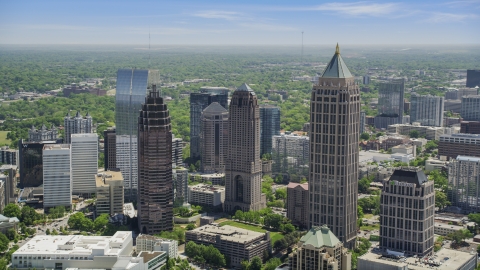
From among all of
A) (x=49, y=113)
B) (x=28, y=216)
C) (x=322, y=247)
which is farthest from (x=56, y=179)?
(x=49, y=113)

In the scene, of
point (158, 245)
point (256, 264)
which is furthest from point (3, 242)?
point (256, 264)

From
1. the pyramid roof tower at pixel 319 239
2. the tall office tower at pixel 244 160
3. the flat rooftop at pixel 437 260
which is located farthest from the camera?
the tall office tower at pixel 244 160

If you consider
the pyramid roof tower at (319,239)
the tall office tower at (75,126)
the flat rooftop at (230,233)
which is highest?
the tall office tower at (75,126)

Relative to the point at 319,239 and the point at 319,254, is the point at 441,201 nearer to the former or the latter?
the point at 319,239

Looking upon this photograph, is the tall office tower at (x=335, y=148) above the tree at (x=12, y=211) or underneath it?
above

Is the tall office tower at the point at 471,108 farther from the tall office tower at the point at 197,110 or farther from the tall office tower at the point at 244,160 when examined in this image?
the tall office tower at the point at 244,160

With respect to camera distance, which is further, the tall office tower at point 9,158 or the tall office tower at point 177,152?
the tall office tower at point 177,152

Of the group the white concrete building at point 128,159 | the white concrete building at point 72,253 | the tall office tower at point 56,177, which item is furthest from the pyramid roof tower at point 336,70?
the tall office tower at point 56,177

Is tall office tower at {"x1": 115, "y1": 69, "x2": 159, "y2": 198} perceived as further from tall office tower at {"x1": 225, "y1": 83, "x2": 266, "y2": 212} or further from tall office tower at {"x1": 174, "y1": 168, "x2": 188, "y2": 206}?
tall office tower at {"x1": 225, "y1": 83, "x2": 266, "y2": 212}
